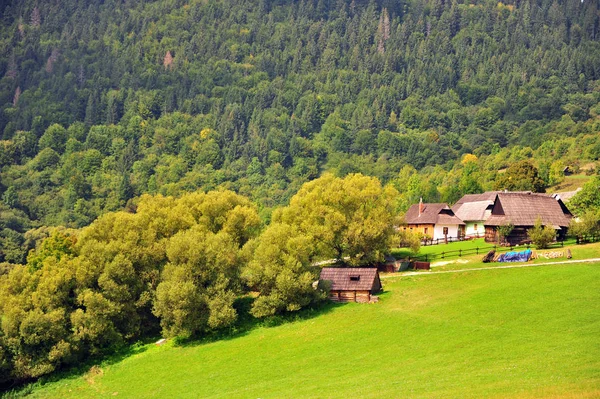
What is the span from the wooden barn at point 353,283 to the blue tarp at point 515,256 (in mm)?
11058

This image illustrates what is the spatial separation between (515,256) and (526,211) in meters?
12.8

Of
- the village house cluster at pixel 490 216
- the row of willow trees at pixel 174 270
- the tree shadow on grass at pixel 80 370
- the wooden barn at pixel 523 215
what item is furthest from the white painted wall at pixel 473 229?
the tree shadow on grass at pixel 80 370

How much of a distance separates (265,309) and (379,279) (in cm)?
1004

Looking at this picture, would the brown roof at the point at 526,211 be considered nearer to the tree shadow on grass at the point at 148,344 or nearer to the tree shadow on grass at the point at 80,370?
the tree shadow on grass at the point at 148,344

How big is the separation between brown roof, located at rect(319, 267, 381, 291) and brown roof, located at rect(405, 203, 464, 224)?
27.6m

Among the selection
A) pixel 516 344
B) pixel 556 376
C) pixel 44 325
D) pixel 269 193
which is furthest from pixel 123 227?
pixel 269 193

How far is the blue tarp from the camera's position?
206 ft

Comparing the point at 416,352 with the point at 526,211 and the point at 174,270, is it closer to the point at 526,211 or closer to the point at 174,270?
the point at 174,270

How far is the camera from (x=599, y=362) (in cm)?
3741

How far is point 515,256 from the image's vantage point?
6344 cm

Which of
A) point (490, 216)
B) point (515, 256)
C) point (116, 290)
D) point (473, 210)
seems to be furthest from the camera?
point (473, 210)

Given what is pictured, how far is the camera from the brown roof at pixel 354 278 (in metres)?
60.1

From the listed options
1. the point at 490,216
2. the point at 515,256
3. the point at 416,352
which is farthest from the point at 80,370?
the point at 490,216

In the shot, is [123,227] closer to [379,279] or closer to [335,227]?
[335,227]
